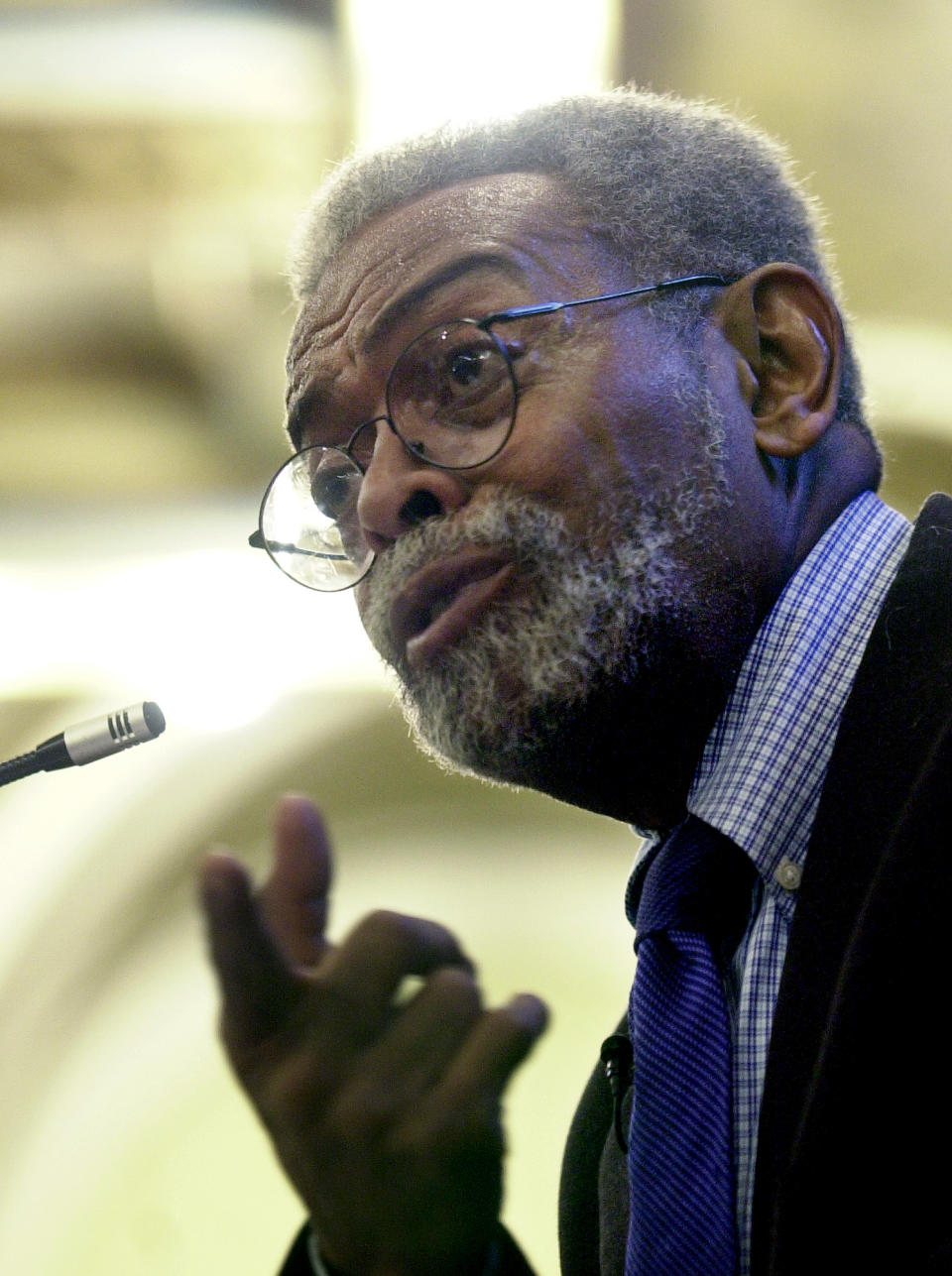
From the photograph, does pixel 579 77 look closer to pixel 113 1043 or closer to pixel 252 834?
pixel 252 834

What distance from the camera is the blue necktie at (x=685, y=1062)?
0.61 m

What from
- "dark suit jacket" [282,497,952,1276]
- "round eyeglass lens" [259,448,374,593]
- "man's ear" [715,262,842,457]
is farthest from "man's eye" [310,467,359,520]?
"dark suit jacket" [282,497,952,1276]

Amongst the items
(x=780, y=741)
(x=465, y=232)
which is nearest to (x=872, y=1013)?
(x=780, y=741)

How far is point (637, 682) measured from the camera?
81 cm

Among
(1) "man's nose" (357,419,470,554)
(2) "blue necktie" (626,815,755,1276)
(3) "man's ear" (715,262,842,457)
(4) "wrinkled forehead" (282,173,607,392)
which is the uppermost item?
(4) "wrinkled forehead" (282,173,607,392)

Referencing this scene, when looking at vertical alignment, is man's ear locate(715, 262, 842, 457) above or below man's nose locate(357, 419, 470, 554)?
above

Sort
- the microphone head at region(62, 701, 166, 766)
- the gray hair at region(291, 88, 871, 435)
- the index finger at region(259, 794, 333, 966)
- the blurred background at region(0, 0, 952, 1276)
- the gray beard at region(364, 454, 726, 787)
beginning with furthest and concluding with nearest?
the blurred background at region(0, 0, 952, 1276)
the gray hair at region(291, 88, 871, 435)
the gray beard at region(364, 454, 726, 787)
the microphone head at region(62, 701, 166, 766)
the index finger at region(259, 794, 333, 966)

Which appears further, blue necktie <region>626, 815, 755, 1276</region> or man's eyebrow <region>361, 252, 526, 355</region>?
man's eyebrow <region>361, 252, 526, 355</region>

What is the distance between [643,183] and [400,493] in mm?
345

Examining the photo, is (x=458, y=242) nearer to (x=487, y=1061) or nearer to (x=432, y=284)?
(x=432, y=284)

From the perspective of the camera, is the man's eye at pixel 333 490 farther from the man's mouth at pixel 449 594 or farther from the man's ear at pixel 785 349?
the man's ear at pixel 785 349

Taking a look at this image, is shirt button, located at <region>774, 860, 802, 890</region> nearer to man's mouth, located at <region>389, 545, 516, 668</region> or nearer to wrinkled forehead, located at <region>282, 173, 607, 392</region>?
man's mouth, located at <region>389, 545, 516, 668</region>

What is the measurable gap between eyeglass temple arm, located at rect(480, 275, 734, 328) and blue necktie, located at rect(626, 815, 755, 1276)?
0.40 meters

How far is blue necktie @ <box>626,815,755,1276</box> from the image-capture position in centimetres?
61
